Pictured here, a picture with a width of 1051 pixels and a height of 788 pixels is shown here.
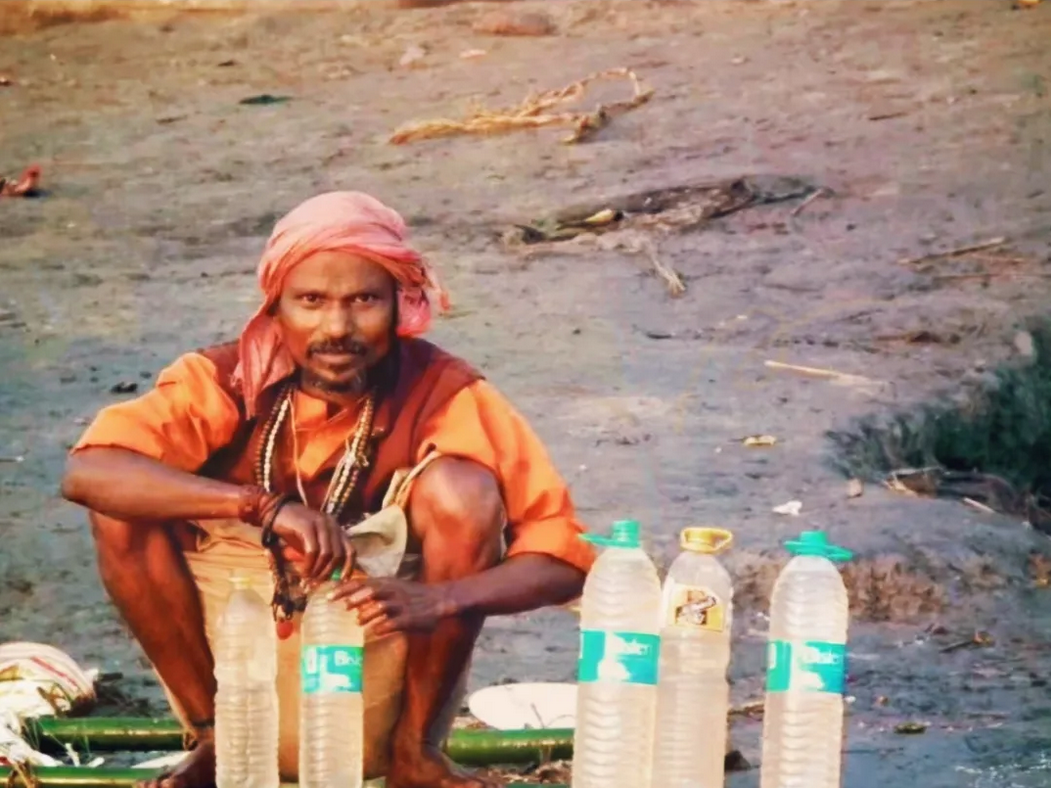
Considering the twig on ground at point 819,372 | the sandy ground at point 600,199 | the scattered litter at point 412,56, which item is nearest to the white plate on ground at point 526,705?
the sandy ground at point 600,199

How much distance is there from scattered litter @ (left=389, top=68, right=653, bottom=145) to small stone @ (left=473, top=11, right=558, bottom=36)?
0.16 meters

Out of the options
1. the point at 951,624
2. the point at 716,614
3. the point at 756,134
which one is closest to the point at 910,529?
the point at 951,624

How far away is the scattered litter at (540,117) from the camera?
523 cm

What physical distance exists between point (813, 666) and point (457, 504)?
1.90ft

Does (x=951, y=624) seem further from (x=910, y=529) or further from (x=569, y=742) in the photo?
(x=569, y=742)

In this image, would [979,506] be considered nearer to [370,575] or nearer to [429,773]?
[429,773]

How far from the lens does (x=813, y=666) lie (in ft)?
9.84

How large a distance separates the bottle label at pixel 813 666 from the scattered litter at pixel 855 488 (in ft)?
5.72

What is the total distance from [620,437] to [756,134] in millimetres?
951

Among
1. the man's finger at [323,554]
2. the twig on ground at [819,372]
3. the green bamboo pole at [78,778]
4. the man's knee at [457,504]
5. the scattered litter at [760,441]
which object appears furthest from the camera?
the twig on ground at [819,372]

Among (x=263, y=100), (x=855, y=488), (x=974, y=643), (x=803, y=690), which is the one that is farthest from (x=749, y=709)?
(x=263, y=100)

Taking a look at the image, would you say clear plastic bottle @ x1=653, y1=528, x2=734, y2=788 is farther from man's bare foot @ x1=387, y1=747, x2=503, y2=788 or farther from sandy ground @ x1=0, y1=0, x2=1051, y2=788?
sandy ground @ x1=0, y1=0, x2=1051, y2=788

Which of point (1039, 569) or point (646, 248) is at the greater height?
point (646, 248)

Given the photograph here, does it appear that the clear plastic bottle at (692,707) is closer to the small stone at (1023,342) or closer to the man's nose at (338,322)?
the man's nose at (338,322)
